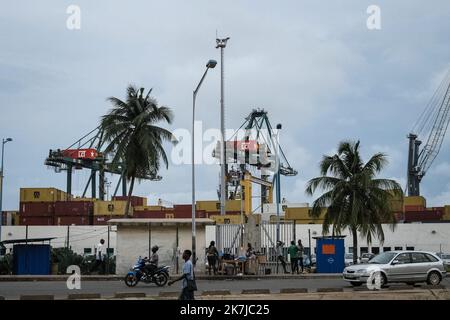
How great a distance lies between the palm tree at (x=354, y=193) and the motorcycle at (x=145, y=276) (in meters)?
13.0

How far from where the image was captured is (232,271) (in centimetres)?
2936

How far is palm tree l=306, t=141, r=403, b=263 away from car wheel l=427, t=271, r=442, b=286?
9910 mm

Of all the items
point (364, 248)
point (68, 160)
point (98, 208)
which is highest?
point (68, 160)

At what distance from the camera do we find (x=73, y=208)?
7731 centimetres

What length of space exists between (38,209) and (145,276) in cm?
5885

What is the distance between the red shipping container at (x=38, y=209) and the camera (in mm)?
78000

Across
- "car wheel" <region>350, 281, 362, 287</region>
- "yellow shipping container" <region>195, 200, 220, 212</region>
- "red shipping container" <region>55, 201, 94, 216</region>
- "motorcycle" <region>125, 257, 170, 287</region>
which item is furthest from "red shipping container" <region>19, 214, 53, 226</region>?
"car wheel" <region>350, 281, 362, 287</region>

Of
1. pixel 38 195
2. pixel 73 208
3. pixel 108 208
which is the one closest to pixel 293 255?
pixel 108 208

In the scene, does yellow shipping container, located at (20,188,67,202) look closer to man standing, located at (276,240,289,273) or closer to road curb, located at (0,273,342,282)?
road curb, located at (0,273,342,282)

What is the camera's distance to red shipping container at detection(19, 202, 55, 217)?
78.0 metres

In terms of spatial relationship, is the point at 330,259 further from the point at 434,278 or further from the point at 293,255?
the point at 434,278
